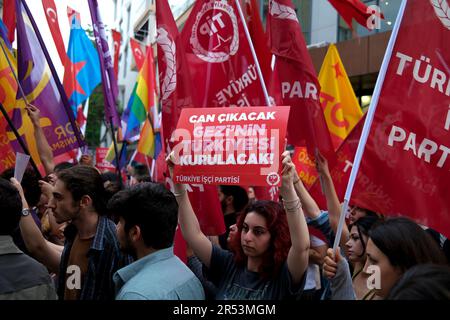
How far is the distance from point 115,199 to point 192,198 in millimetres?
1147

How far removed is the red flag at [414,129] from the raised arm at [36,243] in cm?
207

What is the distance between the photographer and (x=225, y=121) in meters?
2.99

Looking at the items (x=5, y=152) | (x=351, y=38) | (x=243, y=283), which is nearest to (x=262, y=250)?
(x=243, y=283)

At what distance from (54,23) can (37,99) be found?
4.45 ft

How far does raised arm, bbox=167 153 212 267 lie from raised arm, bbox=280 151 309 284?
0.62m

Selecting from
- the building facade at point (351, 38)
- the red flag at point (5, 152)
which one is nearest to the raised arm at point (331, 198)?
the red flag at point (5, 152)

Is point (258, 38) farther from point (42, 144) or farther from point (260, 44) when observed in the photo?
point (42, 144)

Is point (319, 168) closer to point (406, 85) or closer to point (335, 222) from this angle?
point (335, 222)

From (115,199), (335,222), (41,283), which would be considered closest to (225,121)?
(115,199)

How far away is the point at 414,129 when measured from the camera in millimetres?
3209

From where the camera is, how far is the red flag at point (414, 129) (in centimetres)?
312

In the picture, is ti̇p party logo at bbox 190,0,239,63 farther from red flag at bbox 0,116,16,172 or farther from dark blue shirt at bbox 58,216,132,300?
dark blue shirt at bbox 58,216,132,300

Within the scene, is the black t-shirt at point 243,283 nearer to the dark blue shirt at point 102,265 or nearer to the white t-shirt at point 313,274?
the white t-shirt at point 313,274
